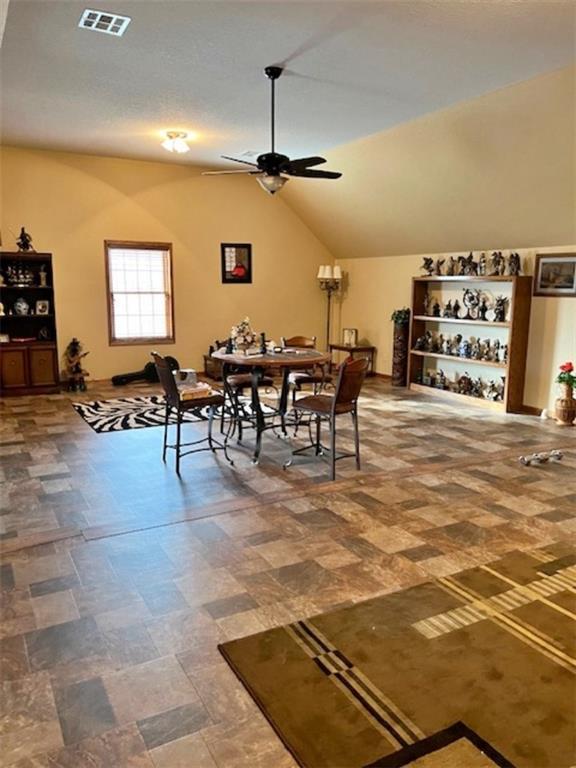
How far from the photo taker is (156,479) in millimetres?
4312

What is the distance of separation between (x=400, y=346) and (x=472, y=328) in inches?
45.4

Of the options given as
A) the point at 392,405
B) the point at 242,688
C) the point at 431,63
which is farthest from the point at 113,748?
the point at 392,405

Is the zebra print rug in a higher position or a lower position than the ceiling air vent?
lower

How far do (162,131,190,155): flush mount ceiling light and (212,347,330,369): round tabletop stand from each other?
9.48 ft

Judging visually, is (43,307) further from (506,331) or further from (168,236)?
(506,331)

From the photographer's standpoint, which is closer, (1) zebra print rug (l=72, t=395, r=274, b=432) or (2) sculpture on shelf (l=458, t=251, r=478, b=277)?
(1) zebra print rug (l=72, t=395, r=274, b=432)

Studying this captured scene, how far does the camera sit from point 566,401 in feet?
19.6

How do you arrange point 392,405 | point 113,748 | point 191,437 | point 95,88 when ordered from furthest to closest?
point 392,405 → point 191,437 → point 95,88 → point 113,748

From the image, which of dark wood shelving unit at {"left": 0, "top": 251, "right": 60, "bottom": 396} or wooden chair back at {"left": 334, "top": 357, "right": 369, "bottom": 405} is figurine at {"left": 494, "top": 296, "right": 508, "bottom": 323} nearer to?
wooden chair back at {"left": 334, "top": 357, "right": 369, "bottom": 405}

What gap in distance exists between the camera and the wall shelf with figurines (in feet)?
21.4

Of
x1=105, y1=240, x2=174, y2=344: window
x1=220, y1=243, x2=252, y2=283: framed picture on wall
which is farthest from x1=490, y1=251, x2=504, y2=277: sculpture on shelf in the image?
x1=105, y1=240, x2=174, y2=344: window

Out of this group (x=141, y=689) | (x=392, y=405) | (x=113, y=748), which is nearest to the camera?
(x=113, y=748)

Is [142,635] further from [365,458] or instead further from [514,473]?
[514,473]

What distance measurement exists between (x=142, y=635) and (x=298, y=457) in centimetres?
264
